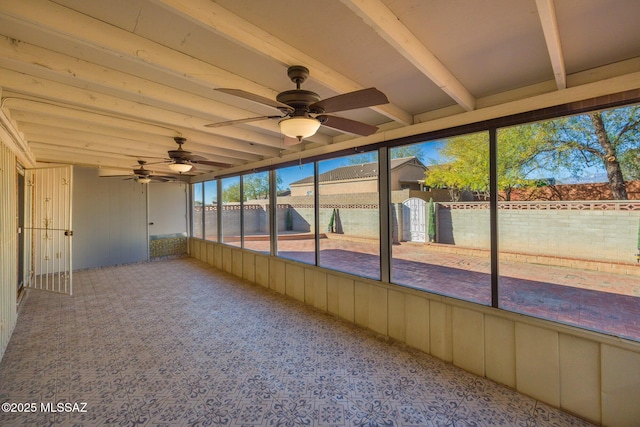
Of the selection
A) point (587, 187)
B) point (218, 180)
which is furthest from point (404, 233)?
point (218, 180)

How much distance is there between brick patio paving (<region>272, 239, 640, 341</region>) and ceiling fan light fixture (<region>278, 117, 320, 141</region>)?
211 cm

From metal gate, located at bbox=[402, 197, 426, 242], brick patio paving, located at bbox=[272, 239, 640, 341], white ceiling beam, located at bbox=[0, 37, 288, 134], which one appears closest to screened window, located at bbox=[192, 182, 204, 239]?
brick patio paving, located at bbox=[272, 239, 640, 341]

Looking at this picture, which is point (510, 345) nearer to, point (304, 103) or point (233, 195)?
point (304, 103)

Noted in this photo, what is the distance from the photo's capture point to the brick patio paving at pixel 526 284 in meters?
3.25

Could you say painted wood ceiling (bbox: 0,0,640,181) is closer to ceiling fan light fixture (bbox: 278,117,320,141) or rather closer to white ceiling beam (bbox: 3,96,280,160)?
white ceiling beam (bbox: 3,96,280,160)

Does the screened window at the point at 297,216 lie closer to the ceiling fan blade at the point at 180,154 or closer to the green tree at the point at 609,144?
the ceiling fan blade at the point at 180,154

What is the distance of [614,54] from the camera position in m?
1.83

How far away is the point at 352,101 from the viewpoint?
1710mm

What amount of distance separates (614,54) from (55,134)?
572 cm

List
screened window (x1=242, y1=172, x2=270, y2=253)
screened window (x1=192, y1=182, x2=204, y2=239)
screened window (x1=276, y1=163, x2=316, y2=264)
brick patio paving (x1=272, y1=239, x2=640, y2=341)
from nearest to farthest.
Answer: brick patio paving (x1=272, y1=239, x2=640, y2=341) < screened window (x1=192, y1=182, x2=204, y2=239) < screened window (x1=242, y1=172, x2=270, y2=253) < screened window (x1=276, y1=163, x2=316, y2=264)

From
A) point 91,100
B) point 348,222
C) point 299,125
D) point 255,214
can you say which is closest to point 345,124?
point 299,125

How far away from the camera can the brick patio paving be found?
3252 millimetres

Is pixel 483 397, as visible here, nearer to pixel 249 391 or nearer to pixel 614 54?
pixel 249 391

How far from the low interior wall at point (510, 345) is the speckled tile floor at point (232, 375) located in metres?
0.13
